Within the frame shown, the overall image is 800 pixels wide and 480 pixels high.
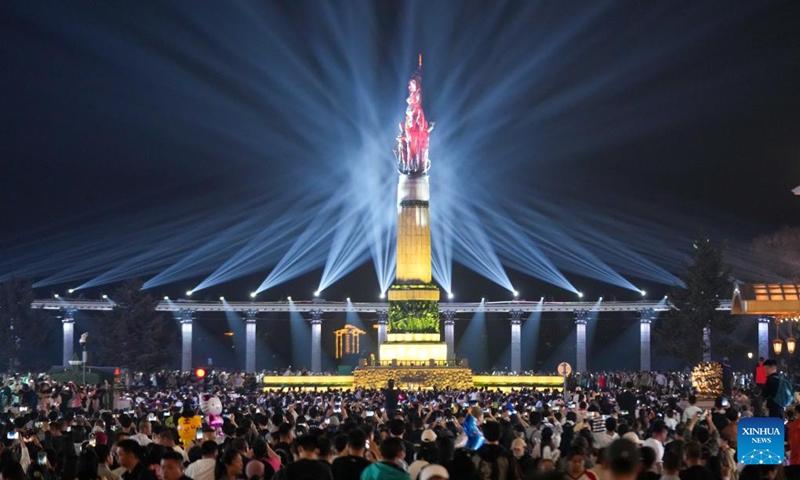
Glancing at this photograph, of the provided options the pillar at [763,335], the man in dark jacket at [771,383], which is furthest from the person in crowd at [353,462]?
the pillar at [763,335]

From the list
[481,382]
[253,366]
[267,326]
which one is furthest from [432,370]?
[267,326]

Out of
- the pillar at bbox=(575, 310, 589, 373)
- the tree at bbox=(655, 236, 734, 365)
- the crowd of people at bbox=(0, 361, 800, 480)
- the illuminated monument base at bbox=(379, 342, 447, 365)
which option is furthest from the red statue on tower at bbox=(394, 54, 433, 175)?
the crowd of people at bbox=(0, 361, 800, 480)

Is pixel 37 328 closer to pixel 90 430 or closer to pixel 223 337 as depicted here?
pixel 223 337

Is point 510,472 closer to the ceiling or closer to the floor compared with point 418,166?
closer to the floor

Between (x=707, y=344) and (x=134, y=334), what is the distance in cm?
3631

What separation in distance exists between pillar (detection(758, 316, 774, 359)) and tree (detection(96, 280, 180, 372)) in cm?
4069

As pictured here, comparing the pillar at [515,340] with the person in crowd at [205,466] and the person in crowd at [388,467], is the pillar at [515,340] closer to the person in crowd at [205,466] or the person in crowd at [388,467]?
the person in crowd at [205,466]

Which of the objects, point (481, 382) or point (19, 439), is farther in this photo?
point (481, 382)

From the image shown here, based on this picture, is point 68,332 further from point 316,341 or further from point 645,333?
point 645,333

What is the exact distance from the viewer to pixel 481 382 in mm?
69875

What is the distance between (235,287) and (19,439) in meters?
88.6

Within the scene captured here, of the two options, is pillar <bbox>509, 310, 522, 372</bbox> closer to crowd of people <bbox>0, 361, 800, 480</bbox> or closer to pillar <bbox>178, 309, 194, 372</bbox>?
pillar <bbox>178, 309, 194, 372</bbox>

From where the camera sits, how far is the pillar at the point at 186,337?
94250 millimetres

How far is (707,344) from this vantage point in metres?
77.4
